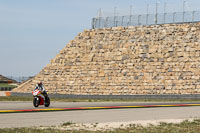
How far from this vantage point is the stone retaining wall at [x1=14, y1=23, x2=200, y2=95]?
47.2m

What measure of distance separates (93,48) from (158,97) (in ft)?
44.0

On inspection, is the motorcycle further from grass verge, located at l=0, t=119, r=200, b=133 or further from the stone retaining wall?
the stone retaining wall

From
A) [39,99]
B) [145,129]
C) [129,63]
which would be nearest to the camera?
[145,129]

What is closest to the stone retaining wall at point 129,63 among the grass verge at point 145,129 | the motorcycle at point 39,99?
the motorcycle at point 39,99

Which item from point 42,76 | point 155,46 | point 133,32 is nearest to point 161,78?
point 155,46

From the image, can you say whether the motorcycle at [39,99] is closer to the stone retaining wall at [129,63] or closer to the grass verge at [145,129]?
the grass verge at [145,129]

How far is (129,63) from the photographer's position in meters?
50.7

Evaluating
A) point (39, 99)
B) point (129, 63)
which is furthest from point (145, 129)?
point (129, 63)

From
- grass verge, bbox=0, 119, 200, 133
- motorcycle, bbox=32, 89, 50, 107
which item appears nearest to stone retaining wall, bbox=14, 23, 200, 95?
motorcycle, bbox=32, 89, 50, 107

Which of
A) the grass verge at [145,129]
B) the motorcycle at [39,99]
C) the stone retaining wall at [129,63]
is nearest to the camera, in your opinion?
the grass verge at [145,129]

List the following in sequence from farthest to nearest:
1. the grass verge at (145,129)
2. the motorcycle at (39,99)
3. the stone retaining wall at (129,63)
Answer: the stone retaining wall at (129,63) → the motorcycle at (39,99) → the grass verge at (145,129)

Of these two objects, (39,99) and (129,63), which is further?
(129,63)

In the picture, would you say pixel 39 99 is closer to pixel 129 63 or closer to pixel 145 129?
pixel 145 129

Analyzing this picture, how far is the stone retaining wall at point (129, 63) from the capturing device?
155 ft
